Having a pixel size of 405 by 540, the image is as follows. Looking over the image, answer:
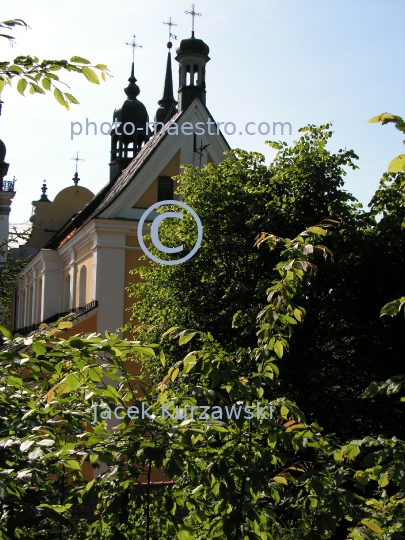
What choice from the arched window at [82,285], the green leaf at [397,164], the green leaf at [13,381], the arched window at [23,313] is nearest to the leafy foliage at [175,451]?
the green leaf at [13,381]

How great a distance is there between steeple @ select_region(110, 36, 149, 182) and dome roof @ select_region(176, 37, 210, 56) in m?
9.30

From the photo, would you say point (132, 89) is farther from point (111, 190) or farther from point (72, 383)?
point (72, 383)

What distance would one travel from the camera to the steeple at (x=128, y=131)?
27.0 m

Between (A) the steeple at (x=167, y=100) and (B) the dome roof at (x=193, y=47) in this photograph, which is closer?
(B) the dome roof at (x=193, y=47)

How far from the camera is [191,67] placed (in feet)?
56.8

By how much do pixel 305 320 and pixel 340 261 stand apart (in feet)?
4.16

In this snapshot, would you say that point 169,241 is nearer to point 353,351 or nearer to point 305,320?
point 305,320

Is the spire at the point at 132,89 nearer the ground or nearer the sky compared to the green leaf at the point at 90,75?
nearer the sky

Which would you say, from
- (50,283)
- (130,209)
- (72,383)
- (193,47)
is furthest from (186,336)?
(50,283)

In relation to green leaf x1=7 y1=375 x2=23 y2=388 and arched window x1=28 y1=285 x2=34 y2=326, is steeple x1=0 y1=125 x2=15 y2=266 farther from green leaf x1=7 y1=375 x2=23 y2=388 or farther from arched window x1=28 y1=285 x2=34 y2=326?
green leaf x1=7 y1=375 x2=23 y2=388

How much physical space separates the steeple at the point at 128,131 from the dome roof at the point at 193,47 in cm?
930

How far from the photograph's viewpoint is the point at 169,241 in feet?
43.3

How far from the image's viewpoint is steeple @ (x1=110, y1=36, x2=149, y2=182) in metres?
27.0
